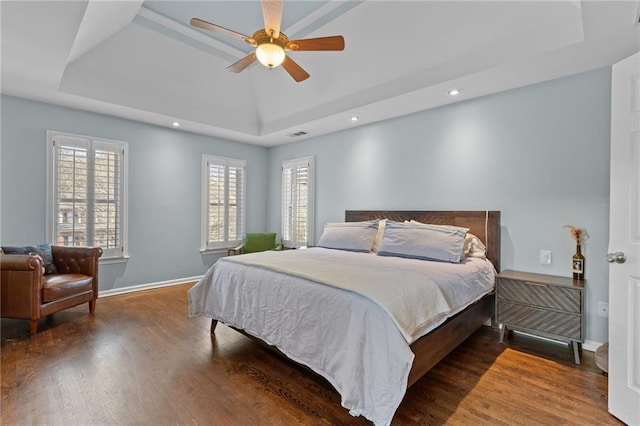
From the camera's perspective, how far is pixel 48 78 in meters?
3.14

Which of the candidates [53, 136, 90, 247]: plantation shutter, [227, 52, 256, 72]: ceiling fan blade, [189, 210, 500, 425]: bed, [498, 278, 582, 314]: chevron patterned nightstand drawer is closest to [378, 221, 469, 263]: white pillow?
[189, 210, 500, 425]: bed

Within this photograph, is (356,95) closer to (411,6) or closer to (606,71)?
(411,6)

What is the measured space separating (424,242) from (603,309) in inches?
61.5

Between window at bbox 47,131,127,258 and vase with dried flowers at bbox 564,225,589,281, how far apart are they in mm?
5362

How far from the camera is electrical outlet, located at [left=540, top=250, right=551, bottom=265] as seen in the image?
117 inches

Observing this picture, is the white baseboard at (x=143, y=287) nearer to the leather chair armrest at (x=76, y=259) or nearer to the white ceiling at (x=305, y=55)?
the leather chair armrest at (x=76, y=259)

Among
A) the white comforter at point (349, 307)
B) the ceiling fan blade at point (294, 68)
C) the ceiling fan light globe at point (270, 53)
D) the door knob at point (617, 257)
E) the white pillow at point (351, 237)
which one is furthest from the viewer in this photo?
the white pillow at point (351, 237)

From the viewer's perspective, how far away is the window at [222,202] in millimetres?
5305

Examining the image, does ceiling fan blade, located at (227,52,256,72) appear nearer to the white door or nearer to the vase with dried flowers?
the white door

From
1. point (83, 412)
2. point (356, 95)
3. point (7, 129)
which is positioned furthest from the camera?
point (356, 95)

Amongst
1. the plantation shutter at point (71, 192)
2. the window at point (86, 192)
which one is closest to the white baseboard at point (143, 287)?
the window at point (86, 192)

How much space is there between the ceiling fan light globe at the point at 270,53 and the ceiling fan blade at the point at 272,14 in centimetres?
8

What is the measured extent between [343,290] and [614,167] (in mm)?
1857

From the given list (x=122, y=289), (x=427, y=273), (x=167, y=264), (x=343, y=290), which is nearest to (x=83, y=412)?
(x=343, y=290)
